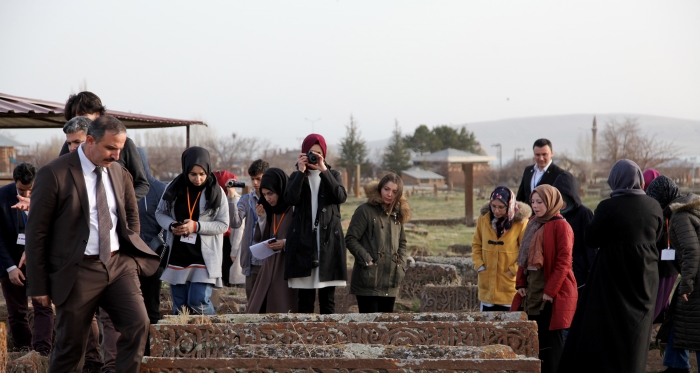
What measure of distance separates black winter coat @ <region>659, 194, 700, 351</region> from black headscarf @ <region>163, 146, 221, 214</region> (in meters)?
3.87

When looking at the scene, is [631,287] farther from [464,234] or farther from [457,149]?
[457,149]

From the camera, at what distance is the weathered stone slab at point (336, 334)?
465 cm

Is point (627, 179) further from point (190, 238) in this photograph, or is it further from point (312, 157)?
point (190, 238)

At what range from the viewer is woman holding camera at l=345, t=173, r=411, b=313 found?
6359 millimetres

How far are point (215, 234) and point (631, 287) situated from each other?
3421 mm

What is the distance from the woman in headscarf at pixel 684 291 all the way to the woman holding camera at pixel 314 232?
2.82 meters

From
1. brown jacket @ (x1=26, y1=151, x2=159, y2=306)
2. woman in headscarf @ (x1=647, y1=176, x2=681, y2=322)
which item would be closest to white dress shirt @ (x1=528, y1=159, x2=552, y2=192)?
woman in headscarf @ (x1=647, y1=176, x2=681, y2=322)

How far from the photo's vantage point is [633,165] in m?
5.39

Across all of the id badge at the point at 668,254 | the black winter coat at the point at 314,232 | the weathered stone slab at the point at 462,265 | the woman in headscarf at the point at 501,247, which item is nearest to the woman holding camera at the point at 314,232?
the black winter coat at the point at 314,232

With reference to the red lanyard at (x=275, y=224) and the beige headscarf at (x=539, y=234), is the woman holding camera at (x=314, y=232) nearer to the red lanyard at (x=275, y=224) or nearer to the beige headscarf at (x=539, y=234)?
the red lanyard at (x=275, y=224)

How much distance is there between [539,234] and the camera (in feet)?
18.6

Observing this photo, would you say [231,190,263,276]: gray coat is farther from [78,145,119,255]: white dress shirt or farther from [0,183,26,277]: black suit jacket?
[78,145,119,255]: white dress shirt

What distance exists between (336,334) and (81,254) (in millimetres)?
1710

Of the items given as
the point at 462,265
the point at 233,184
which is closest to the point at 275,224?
the point at 233,184
